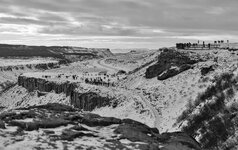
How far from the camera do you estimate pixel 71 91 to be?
77875 mm

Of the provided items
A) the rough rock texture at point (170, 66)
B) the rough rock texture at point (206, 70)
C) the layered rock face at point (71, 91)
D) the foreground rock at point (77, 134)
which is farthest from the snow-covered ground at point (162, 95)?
the foreground rock at point (77, 134)

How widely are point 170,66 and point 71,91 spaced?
83.1 ft

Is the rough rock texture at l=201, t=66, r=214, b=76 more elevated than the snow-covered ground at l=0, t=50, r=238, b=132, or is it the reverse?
the rough rock texture at l=201, t=66, r=214, b=76

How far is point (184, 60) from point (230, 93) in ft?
128

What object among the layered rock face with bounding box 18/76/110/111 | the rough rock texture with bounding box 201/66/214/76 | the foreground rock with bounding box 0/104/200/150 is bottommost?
the layered rock face with bounding box 18/76/110/111

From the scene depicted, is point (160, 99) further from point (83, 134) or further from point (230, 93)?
point (83, 134)

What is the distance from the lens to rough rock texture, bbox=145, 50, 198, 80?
2864 inches

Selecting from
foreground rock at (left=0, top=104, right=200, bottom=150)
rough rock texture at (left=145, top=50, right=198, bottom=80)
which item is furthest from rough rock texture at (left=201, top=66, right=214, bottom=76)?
foreground rock at (left=0, top=104, right=200, bottom=150)

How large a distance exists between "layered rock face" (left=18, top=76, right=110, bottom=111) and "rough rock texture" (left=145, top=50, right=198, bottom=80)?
16129mm

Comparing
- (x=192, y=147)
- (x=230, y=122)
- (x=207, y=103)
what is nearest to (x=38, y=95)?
(x=207, y=103)

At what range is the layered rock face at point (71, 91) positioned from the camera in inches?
2703

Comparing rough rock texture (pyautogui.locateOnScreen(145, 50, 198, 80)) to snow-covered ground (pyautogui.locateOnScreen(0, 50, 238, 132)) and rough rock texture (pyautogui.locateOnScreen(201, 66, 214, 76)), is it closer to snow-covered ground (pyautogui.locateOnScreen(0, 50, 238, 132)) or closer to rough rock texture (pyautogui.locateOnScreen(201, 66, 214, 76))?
snow-covered ground (pyautogui.locateOnScreen(0, 50, 238, 132))

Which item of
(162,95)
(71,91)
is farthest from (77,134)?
(71,91)

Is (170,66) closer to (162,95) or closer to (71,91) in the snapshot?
(162,95)
